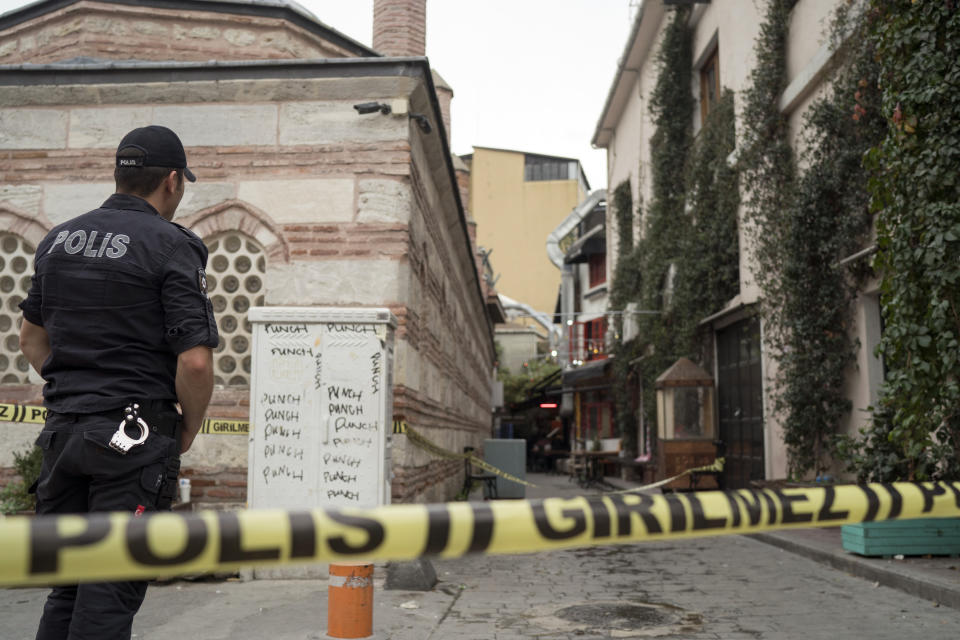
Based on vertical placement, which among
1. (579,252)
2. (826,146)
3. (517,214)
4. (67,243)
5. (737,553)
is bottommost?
(737,553)

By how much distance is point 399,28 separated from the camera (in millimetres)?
15875

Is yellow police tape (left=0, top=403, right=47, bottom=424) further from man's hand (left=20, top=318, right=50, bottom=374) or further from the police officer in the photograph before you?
the police officer

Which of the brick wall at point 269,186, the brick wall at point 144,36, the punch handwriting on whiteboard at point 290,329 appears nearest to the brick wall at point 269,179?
the brick wall at point 269,186

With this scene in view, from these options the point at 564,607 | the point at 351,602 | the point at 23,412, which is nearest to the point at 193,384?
the point at 351,602

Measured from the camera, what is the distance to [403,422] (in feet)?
24.5

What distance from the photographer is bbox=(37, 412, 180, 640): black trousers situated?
249 cm

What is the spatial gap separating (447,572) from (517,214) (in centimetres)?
3943

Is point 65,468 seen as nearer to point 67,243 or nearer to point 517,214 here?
point 67,243

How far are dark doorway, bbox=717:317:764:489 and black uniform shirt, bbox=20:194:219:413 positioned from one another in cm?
1120

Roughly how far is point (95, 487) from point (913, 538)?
7.06 metres

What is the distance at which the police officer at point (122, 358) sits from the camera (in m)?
2.63

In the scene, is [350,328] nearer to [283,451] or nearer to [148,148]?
[283,451]

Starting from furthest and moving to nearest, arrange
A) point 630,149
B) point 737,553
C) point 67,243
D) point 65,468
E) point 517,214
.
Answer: point 517,214 < point 630,149 < point 737,553 < point 67,243 < point 65,468

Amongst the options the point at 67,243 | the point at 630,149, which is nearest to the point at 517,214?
the point at 630,149
